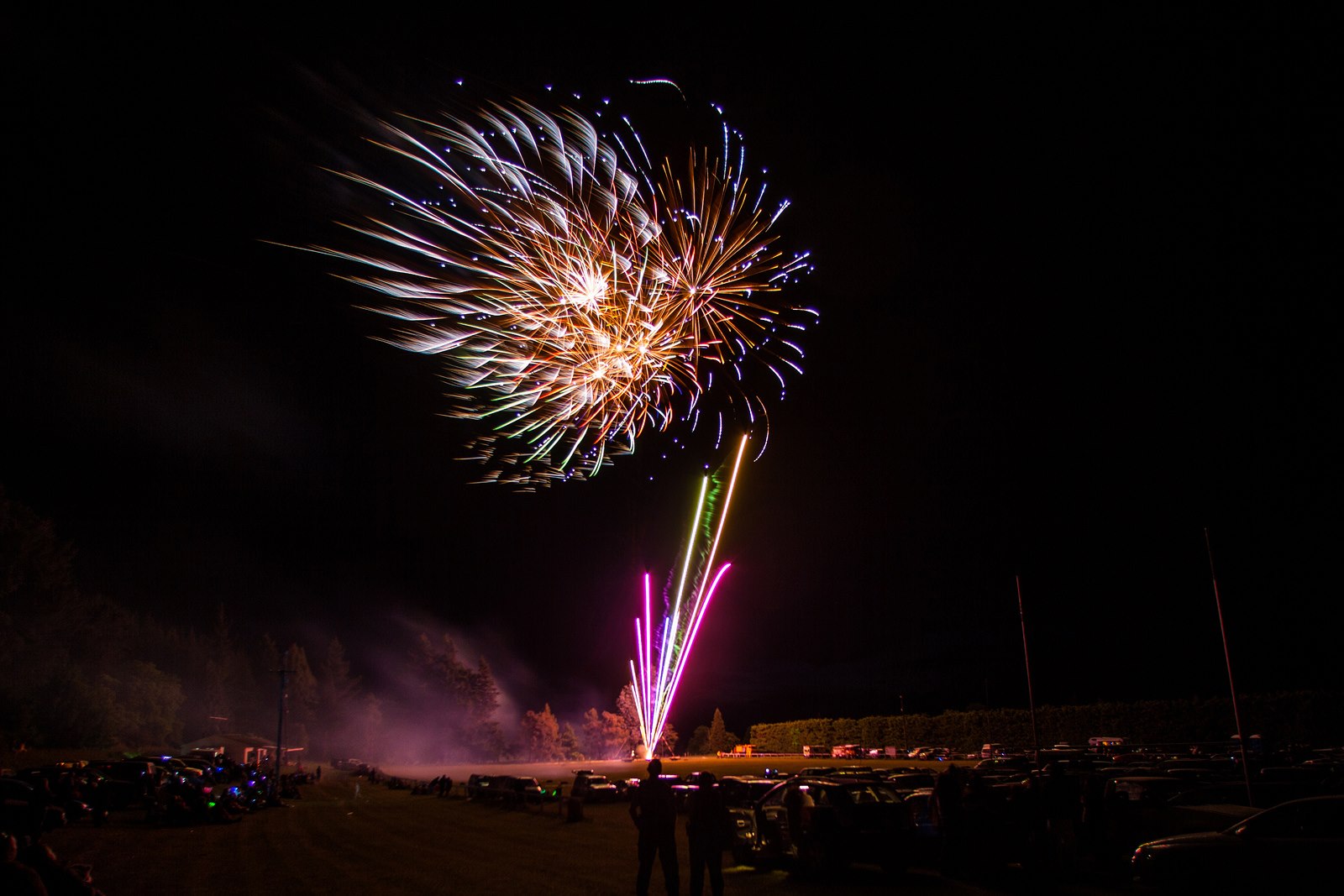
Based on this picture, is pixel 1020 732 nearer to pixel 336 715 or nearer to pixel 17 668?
pixel 17 668

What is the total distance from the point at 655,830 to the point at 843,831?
10.8ft

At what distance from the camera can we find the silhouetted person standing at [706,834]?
1047cm

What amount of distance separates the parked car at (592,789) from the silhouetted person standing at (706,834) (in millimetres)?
23248

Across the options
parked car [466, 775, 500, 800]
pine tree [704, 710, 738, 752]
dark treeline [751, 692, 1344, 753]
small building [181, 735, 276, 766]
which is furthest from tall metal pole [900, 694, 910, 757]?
small building [181, 735, 276, 766]

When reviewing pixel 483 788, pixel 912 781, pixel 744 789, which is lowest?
pixel 483 788

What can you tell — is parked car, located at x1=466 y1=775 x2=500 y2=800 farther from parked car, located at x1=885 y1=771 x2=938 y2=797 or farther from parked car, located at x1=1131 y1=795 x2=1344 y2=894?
parked car, located at x1=1131 y1=795 x2=1344 y2=894

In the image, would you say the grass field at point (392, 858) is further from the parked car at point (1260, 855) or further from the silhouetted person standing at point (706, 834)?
the parked car at point (1260, 855)

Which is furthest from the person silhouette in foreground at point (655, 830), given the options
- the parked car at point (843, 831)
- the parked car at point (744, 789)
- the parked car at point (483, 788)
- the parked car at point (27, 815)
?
the parked car at point (483, 788)

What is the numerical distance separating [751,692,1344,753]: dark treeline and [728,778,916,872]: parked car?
49.9 ft

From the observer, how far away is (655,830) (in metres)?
10.5

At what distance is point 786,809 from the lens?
13.2m

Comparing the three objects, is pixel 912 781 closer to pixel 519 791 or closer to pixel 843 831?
pixel 843 831

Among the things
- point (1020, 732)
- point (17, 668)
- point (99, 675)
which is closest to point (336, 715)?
point (99, 675)

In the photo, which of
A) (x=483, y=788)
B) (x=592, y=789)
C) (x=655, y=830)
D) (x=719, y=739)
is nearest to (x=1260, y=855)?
(x=655, y=830)
